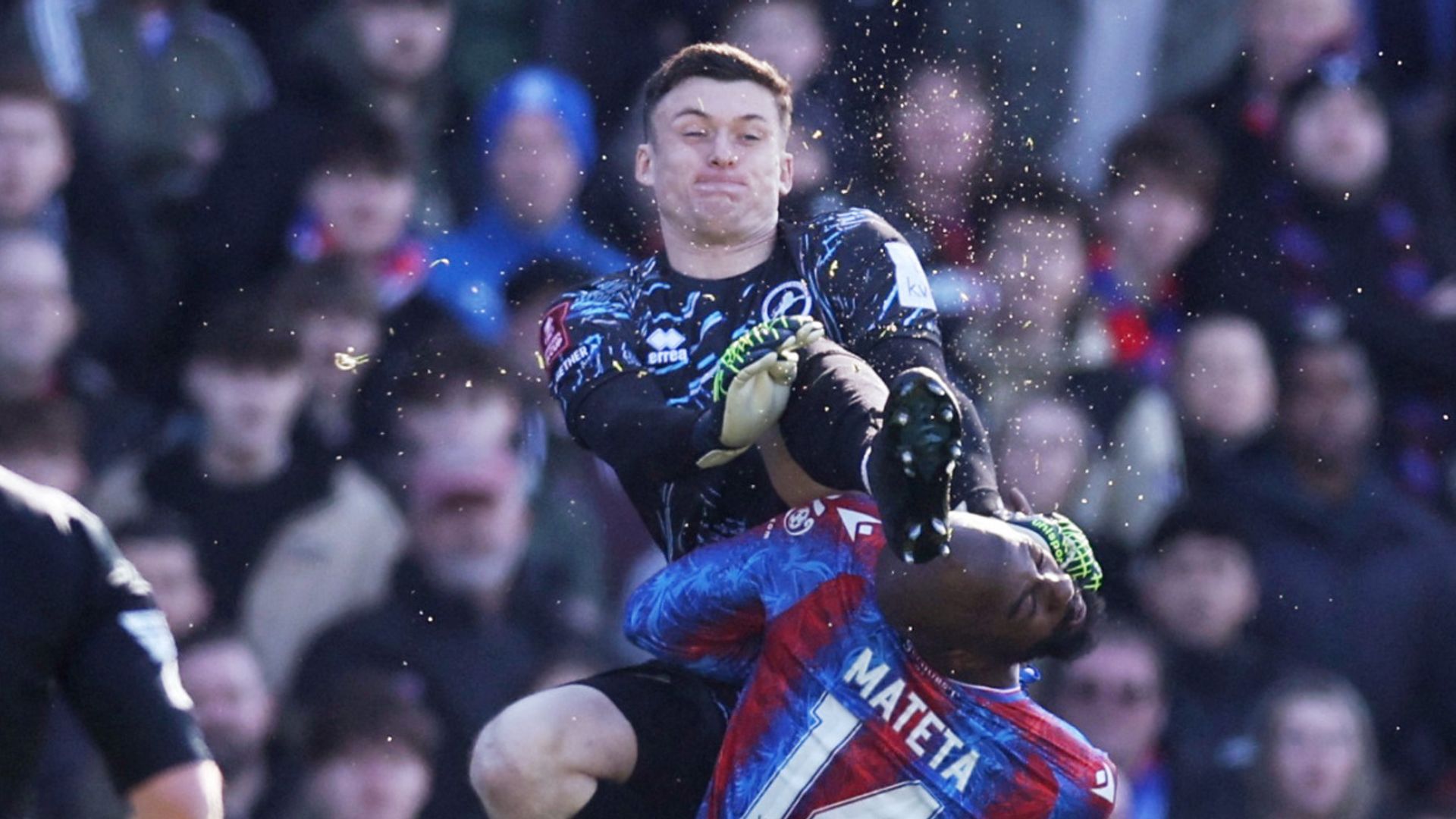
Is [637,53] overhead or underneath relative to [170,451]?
overhead

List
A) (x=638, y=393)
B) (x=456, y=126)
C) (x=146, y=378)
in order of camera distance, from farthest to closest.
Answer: (x=456, y=126) < (x=146, y=378) < (x=638, y=393)

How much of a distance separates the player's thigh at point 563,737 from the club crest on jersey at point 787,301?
0.89 m

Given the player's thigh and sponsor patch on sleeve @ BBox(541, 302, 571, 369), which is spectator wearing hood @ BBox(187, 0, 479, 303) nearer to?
sponsor patch on sleeve @ BBox(541, 302, 571, 369)

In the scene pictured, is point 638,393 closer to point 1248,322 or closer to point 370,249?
point 370,249

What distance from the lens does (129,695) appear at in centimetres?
446

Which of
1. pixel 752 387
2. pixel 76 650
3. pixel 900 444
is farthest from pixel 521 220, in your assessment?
pixel 76 650

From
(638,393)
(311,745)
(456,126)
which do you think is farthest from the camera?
(456,126)

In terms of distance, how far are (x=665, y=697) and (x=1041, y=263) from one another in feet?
9.83

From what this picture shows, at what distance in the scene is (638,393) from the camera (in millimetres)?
6004

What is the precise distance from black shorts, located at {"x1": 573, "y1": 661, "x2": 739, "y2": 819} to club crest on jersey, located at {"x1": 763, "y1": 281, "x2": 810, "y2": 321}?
816 mm

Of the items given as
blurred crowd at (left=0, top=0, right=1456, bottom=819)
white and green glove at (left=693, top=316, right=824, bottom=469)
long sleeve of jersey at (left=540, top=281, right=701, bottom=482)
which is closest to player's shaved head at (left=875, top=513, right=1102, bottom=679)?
white and green glove at (left=693, top=316, right=824, bottom=469)

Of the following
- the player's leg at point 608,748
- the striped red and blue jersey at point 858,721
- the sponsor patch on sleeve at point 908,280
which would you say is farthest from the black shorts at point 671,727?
the sponsor patch on sleeve at point 908,280

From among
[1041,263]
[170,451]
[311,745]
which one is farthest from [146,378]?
[1041,263]

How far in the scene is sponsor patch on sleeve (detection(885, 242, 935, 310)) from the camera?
6098 mm
